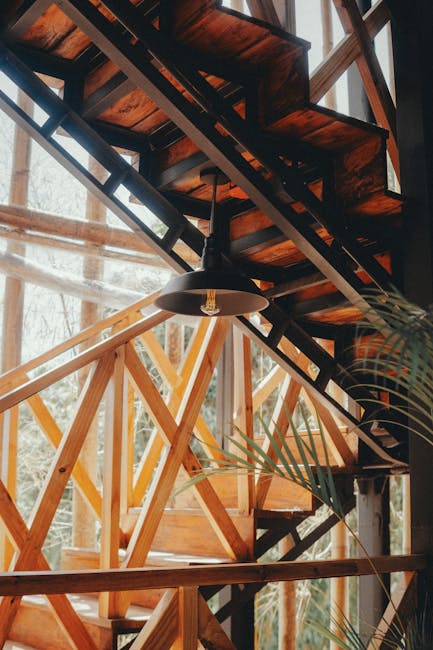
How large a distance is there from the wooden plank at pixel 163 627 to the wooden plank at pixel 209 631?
0.25ft

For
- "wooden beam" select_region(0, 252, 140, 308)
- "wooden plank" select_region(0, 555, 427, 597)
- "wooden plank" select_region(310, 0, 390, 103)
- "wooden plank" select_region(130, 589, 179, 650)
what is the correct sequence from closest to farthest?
"wooden plank" select_region(0, 555, 427, 597) → "wooden plank" select_region(130, 589, 179, 650) → "wooden plank" select_region(310, 0, 390, 103) → "wooden beam" select_region(0, 252, 140, 308)

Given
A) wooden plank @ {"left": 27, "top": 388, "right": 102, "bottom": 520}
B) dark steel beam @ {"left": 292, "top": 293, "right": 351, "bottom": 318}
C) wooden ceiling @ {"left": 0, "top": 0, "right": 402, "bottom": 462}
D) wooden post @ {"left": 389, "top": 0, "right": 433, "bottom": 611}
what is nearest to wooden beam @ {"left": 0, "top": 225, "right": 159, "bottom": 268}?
wooden plank @ {"left": 27, "top": 388, "right": 102, "bottom": 520}

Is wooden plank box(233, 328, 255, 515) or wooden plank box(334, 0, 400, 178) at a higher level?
wooden plank box(334, 0, 400, 178)

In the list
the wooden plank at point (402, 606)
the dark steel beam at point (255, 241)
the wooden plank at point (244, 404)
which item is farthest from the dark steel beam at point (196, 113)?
the wooden plank at point (402, 606)

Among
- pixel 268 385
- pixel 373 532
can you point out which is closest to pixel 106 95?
pixel 268 385

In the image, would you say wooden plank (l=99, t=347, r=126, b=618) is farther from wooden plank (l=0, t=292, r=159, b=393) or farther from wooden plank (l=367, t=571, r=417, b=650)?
wooden plank (l=367, t=571, r=417, b=650)

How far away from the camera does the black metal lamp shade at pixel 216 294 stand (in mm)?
3012

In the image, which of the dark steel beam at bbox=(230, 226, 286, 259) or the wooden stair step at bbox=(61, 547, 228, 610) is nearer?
the dark steel beam at bbox=(230, 226, 286, 259)

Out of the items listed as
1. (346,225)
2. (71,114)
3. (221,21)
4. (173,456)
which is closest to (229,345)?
(173,456)

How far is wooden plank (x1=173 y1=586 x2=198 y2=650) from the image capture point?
8.30 ft

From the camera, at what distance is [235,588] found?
4.06 meters

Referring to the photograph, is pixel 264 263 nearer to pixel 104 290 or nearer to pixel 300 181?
pixel 300 181

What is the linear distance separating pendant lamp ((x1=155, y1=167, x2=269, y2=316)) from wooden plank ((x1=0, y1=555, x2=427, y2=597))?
99 cm

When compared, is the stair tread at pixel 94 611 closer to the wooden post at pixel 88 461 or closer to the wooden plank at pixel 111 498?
the wooden plank at pixel 111 498
